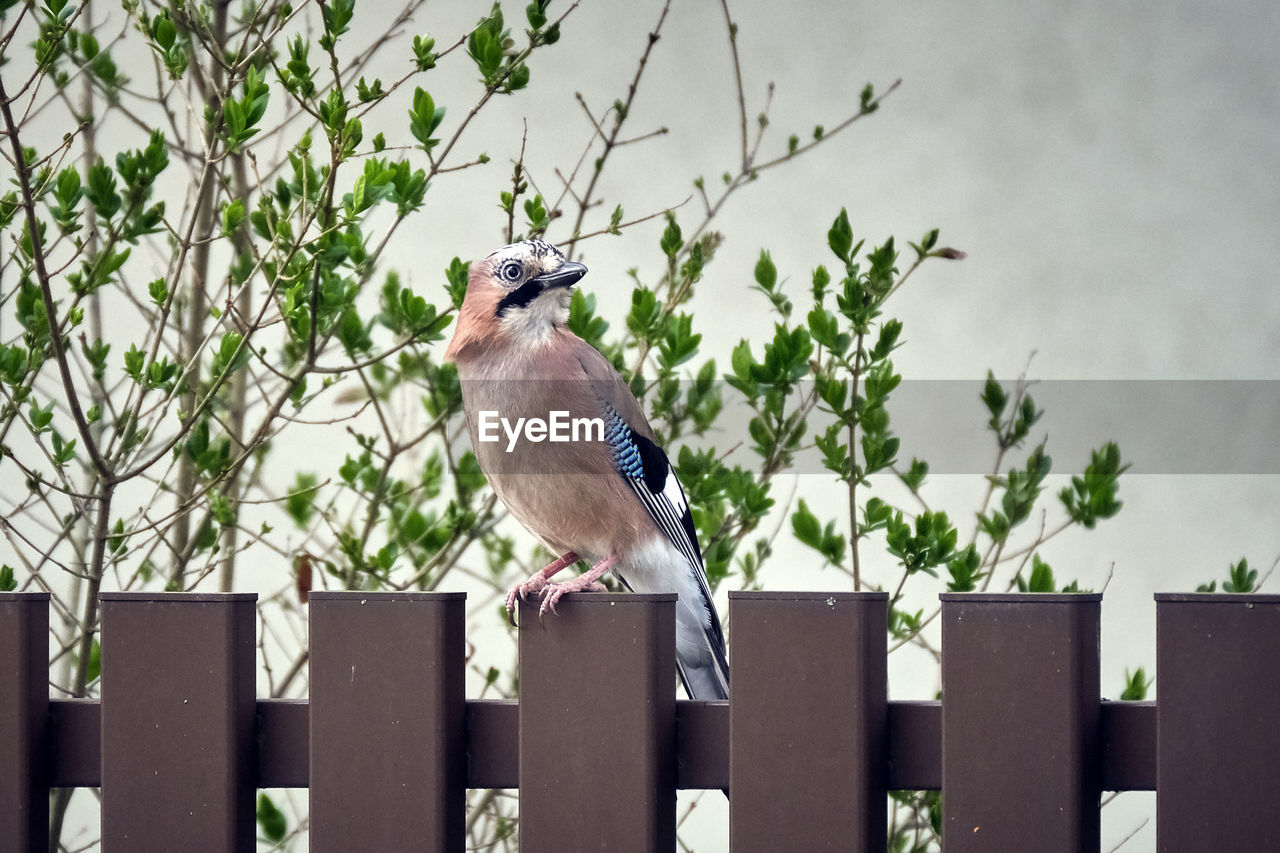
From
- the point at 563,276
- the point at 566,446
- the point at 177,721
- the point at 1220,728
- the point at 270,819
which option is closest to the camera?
the point at 1220,728

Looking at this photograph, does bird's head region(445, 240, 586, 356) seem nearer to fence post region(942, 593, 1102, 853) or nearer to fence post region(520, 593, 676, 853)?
fence post region(520, 593, 676, 853)

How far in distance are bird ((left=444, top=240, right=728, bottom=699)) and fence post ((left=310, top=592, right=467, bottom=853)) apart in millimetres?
204

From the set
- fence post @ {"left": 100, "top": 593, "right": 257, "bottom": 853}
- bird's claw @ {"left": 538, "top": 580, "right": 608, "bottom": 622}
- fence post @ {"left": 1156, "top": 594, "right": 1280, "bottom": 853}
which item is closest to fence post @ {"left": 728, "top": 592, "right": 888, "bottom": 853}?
bird's claw @ {"left": 538, "top": 580, "right": 608, "bottom": 622}

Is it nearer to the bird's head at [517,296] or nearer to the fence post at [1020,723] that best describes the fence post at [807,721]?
the fence post at [1020,723]

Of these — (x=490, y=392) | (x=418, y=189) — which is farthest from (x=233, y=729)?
(x=418, y=189)

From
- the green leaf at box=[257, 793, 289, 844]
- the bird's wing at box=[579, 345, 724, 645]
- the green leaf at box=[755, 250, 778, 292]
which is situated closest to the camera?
the bird's wing at box=[579, 345, 724, 645]

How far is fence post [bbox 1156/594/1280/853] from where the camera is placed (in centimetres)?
156

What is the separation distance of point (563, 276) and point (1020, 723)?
0.88 m

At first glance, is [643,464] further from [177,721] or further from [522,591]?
[177,721]

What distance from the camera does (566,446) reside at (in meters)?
2.13

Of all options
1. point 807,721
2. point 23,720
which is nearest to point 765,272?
point 807,721

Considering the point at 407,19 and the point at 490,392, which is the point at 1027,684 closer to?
the point at 490,392

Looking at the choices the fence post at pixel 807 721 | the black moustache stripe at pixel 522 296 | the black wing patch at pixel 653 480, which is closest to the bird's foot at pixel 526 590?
the black wing patch at pixel 653 480

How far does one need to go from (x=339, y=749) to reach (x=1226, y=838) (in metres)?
1.10
